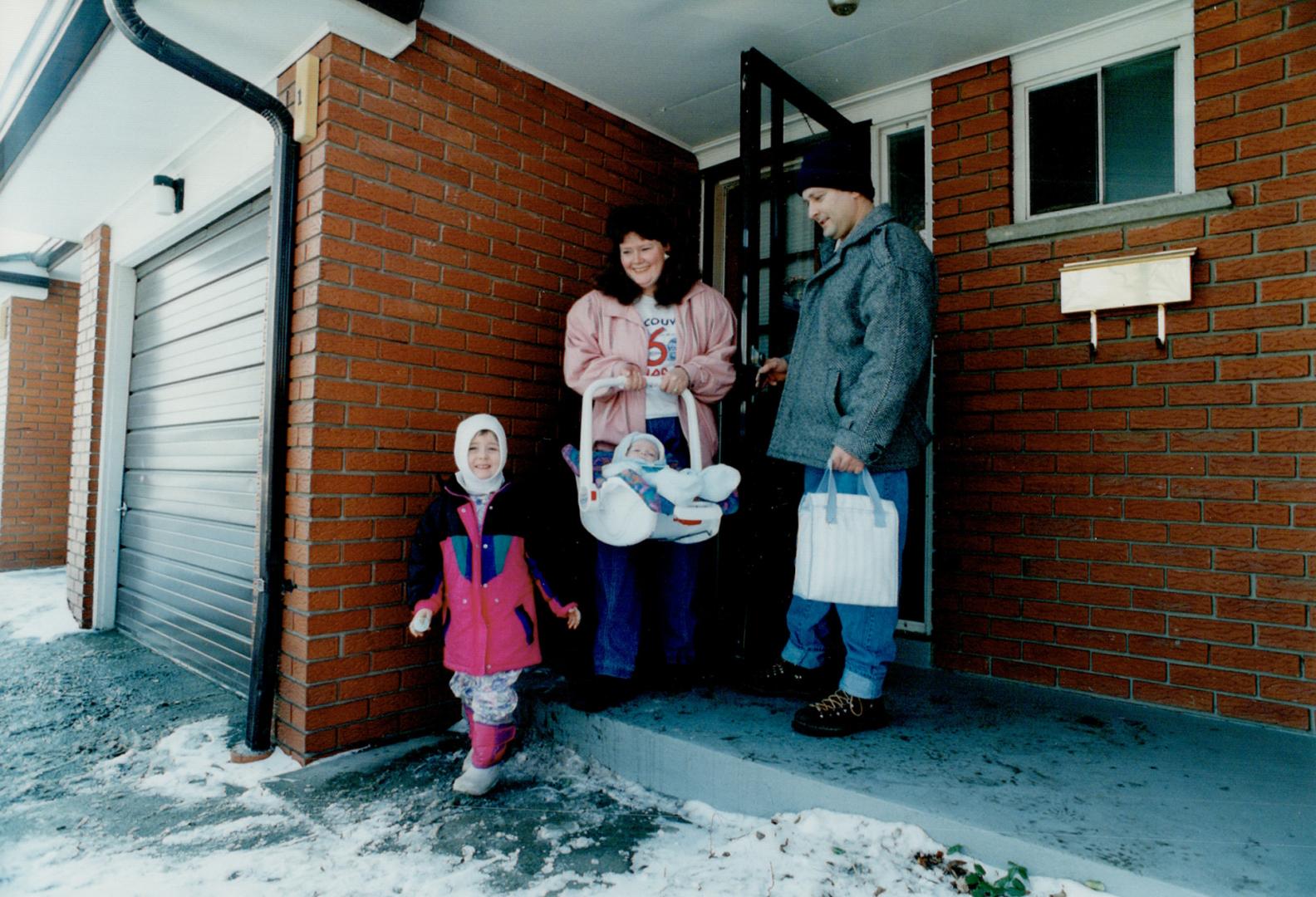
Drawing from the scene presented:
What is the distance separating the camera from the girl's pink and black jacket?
105 inches

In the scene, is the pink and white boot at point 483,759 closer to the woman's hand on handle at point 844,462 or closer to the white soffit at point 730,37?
the woman's hand on handle at point 844,462

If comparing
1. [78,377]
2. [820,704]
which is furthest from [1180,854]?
[78,377]

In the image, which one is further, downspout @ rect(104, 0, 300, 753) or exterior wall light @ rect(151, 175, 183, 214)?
exterior wall light @ rect(151, 175, 183, 214)

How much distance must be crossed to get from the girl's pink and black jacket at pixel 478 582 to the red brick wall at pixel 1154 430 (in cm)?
193

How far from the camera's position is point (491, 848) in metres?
2.22

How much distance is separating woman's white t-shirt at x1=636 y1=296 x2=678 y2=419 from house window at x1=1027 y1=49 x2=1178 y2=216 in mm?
1756

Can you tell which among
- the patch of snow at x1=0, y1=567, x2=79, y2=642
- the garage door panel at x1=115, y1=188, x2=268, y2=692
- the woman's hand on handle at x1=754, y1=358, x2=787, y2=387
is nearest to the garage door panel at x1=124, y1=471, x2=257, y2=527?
the garage door panel at x1=115, y1=188, x2=268, y2=692

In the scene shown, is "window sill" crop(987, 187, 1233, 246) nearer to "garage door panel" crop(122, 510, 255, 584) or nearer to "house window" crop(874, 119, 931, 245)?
"house window" crop(874, 119, 931, 245)

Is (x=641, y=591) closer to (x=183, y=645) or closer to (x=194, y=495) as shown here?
(x=194, y=495)

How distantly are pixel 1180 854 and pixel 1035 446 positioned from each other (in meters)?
1.80

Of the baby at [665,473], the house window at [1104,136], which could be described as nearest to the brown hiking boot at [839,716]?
the baby at [665,473]

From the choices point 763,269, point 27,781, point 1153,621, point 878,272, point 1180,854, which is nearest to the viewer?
point 1180,854

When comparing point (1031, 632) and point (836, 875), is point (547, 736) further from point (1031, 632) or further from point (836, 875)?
point (1031, 632)

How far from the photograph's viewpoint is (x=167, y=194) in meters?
4.38
